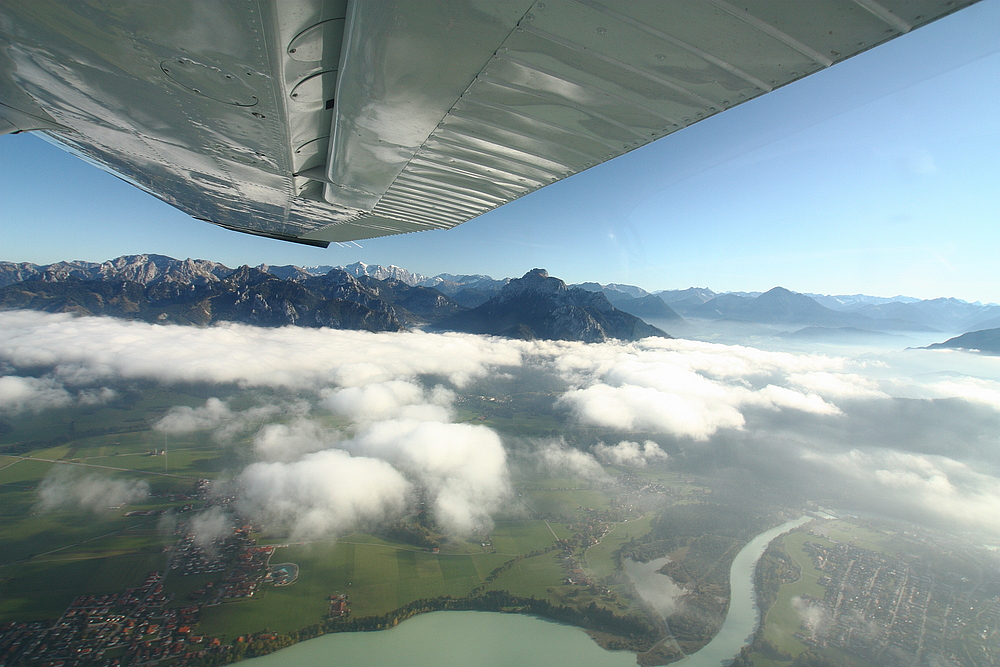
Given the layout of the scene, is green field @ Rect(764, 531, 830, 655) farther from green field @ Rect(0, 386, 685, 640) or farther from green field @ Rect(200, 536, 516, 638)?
green field @ Rect(200, 536, 516, 638)

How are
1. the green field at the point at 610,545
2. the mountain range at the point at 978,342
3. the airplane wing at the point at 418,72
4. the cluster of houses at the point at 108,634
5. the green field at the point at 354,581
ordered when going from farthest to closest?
1. the mountain range at the point at 978,342
2. the green field at the point at 610,545
3. the green field at the point at 354,581
4. the cluster of houses at the point at 108,634
5. the airplane wing at the point at 418,72

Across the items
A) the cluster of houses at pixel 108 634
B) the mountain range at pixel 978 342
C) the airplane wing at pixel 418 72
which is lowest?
the cluster of houses at pixel 108 634

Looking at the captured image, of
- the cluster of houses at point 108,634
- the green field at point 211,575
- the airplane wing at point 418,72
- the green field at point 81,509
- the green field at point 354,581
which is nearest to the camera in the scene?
the airplane wing at point 418,72

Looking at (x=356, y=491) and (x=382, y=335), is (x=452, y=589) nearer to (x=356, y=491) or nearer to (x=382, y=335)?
(x=356, y=491)

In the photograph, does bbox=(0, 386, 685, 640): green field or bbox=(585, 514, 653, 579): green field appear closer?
bbox=(0, 386, 685, 640): green field

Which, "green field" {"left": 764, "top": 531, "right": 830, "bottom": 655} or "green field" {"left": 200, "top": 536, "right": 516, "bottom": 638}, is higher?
Answer: "green field" {"left": 200, "top": 536, "right": 516, "bottom": 638}

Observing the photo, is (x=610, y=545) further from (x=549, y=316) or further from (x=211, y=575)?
(x=549, y=316)

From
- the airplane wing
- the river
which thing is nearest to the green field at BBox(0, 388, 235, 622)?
the river

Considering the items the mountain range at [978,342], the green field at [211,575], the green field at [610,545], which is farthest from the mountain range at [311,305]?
the mountain range at [978,342]

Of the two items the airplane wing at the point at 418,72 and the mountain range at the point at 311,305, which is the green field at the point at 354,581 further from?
the mountain range at the point at 311,305
